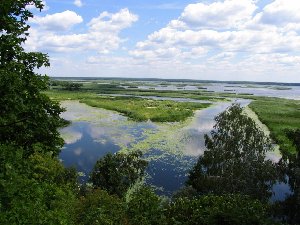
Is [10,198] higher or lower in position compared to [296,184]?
Result: higher

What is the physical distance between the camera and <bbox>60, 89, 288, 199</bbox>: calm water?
1823 inches

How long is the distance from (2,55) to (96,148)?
45733mm

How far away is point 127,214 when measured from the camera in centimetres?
2405

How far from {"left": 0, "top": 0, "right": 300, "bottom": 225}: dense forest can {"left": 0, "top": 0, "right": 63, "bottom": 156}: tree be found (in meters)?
0.04

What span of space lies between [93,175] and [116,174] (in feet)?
8.23

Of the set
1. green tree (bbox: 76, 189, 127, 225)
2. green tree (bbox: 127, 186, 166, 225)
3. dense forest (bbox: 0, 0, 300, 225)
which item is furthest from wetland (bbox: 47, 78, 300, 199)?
green tree (bbox: 76, 189, 127, 225)

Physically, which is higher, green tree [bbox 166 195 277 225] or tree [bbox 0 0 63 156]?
tree [bbox 0 0 63 156]

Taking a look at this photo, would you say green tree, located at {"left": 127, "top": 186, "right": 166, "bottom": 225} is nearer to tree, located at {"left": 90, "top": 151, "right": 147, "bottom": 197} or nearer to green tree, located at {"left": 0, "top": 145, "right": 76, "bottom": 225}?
green tree, located at {"left": 0, "top": 145, "right": 76, "bottom": 225}

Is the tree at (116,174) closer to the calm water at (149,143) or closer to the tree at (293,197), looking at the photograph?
the calm water at (149,143)

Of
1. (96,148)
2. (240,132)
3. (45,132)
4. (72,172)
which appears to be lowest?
(96,148)

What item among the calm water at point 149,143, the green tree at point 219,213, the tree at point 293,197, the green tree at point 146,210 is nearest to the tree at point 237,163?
the tree at point 293,197

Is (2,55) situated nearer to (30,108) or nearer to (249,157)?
(30,108)

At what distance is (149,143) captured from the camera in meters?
64.8

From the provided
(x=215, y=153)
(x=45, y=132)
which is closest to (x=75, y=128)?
(x=215, y=153)
